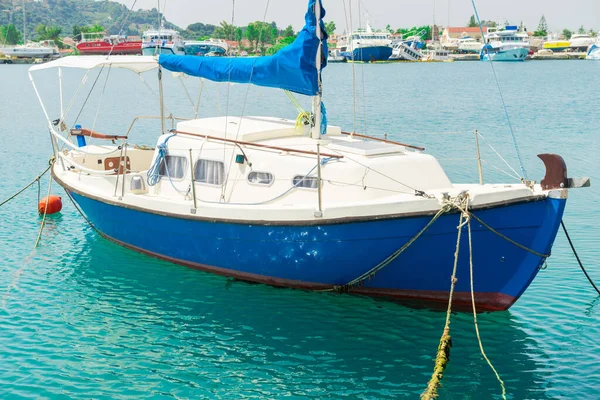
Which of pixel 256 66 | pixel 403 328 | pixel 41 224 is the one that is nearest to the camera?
pixel 403 328

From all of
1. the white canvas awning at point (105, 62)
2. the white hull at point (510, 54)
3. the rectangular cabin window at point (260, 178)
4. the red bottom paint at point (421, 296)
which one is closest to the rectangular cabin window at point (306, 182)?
the rectangular cabin window at point (260, 178)

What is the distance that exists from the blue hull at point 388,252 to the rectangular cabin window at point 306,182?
1039mm

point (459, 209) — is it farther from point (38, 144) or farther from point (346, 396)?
point (38, 144)

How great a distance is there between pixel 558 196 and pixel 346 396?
4817 mm

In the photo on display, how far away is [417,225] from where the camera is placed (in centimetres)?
1205

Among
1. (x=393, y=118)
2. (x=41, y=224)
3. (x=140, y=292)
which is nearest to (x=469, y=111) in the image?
(x=393, y=118)

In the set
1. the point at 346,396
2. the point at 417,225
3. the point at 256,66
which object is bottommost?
the point at 346,396

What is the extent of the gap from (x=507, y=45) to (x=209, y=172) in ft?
451

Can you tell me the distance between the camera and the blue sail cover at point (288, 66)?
1393cm

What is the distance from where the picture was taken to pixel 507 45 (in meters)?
142

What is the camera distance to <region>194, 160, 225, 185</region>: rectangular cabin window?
15.0 m

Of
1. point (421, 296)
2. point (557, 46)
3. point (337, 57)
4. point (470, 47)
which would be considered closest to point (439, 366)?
point (421, 296)

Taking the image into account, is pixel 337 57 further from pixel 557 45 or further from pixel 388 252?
pixel 388 252

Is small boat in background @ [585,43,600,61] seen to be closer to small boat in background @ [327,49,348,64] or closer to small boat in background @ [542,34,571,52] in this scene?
small boat in background @ [542,34,571,52]
